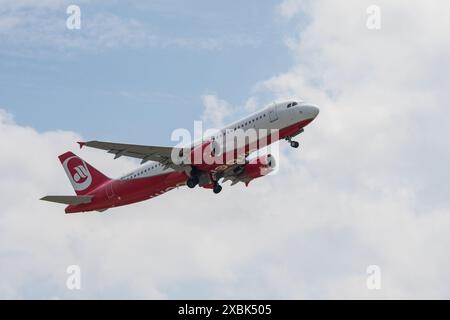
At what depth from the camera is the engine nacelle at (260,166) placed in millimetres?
80000

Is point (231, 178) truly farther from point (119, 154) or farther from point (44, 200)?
point (44, 200)

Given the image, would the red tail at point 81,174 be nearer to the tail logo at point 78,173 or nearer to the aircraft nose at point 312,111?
the tail logo at point 78,173

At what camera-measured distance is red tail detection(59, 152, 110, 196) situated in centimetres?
8494

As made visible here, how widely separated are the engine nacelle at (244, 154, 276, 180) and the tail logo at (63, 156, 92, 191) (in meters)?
17.0

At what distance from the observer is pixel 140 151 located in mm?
73312

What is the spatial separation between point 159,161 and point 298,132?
13.3 m

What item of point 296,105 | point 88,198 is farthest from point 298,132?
point 88,198

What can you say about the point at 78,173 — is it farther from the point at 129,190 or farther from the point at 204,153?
the point at 204,153

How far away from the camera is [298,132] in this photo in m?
71.0

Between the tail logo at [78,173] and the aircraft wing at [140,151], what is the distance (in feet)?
42.7

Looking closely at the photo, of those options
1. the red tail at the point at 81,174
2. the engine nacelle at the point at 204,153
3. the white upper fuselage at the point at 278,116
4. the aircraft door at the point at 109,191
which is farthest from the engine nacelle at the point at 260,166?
the red tail at the point at 81,174

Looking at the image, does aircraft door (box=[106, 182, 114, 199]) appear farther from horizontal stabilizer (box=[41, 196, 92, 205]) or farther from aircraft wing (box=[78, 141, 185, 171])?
aircraft wing (box=[78, 141, 185, 171])

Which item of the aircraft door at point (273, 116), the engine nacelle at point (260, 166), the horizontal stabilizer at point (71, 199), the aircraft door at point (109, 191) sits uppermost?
the aircraft door at point (273, 116)

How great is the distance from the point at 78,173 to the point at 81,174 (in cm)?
59
